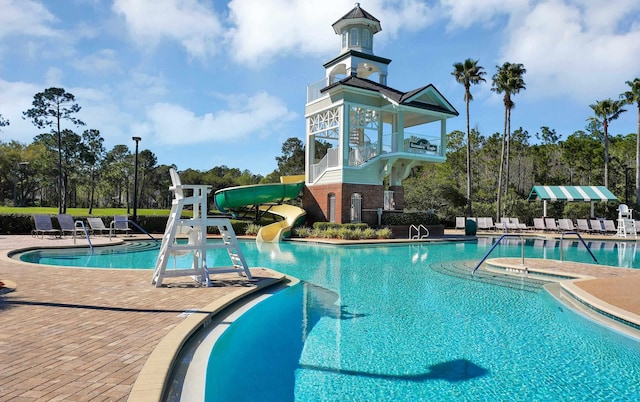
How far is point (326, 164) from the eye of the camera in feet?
81.9

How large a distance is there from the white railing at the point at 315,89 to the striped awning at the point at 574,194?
720 inches

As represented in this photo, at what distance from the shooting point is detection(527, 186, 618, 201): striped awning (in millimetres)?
30406

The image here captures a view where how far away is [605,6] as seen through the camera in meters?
11.7

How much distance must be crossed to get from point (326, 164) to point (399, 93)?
242 inches

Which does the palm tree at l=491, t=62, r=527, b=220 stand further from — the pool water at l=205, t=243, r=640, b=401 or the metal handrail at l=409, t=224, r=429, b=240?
the pool water at l=205, t=243, r=640, b=401

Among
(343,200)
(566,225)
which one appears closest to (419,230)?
(343,200)

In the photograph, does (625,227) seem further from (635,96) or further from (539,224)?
(635,96)

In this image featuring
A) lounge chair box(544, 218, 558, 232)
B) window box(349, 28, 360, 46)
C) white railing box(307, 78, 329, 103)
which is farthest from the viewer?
lounge chair box(544, 218, 558, 232)

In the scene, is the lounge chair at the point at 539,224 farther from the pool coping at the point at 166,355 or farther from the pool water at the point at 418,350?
the pool coping at the point at 166,355

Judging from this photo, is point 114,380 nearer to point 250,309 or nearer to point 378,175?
point 250,309

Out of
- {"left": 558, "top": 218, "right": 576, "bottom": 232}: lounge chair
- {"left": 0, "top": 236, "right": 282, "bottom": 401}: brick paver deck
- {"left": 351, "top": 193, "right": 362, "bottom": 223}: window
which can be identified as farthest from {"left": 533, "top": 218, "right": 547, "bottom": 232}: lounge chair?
{"left": 0, "top": 236, "right": 282, "bottom": 401}: brick paver deck

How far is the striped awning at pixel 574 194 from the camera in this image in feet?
99.8

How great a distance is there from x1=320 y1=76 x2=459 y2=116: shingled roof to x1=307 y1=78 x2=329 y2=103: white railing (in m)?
1.47

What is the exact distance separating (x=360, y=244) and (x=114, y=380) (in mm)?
16432
